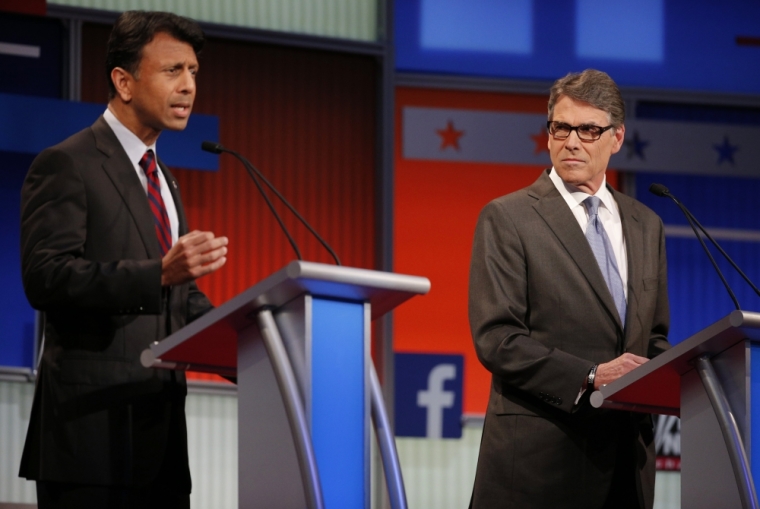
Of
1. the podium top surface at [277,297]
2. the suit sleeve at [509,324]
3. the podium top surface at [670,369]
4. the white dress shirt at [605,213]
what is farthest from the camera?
the white dress shirt at [605,213]

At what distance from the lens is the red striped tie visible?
7.94ft

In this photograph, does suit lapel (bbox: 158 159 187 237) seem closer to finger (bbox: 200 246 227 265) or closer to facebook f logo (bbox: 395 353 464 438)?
finger (bbox: 200 246 227 265)

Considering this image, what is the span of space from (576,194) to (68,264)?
1150 mm

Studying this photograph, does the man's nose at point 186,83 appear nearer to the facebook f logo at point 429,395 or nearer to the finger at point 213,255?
the finger at point 213,255

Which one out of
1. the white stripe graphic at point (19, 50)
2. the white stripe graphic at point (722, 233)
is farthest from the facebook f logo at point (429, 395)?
the white stripe graphic at point (19, 50)

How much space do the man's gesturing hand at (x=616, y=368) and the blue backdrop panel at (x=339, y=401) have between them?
0.56 metres

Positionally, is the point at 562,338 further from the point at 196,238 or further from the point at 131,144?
the point at 131,144

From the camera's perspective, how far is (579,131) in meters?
2.59

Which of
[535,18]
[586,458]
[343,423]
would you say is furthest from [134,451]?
[535,18]

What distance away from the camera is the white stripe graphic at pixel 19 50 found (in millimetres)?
4656

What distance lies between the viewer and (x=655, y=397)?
7.36 ft

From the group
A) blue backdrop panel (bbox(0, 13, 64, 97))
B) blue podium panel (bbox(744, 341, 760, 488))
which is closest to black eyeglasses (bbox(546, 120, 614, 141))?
blue podium panel (bbox(744, 341, 760, 488))

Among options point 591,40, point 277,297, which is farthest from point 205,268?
point 591,40

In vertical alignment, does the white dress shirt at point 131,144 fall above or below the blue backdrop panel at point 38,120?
below
